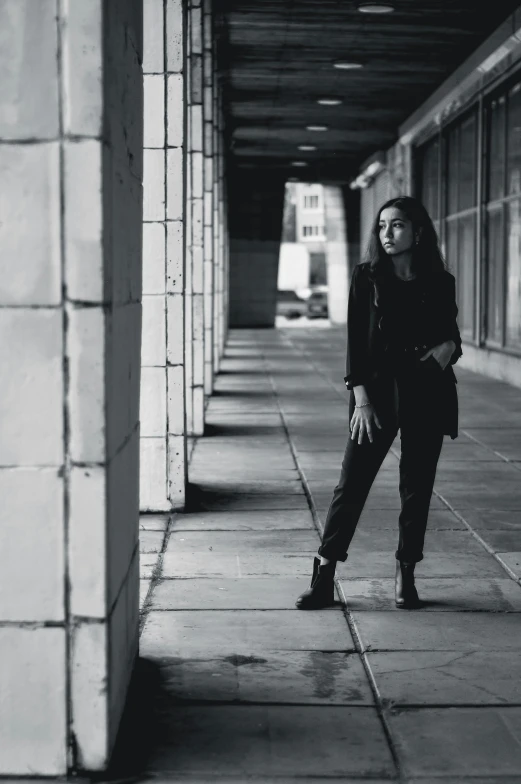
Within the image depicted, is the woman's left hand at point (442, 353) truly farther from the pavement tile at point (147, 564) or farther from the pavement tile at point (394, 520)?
the pavement tile at point (394, 520)

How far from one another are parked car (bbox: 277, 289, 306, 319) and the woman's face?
47551 mm

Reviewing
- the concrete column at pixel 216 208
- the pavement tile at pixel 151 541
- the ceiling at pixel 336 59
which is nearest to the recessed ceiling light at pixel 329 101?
the ceiling at pixel 336 59

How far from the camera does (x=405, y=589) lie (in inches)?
210

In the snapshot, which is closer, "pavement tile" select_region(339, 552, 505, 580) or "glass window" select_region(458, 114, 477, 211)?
"pavement tile" select_region(339, 552, 505, 580)

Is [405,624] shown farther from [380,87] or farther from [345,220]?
[345,220]

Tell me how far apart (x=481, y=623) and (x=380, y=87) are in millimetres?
17290

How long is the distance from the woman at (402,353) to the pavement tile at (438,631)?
482 millimetres

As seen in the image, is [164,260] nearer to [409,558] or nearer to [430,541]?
[430,541]

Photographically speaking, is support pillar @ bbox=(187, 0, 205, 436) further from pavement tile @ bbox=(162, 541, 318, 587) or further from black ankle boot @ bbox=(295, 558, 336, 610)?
black ankle boot @ bbox=(295, 558, 336, 610)

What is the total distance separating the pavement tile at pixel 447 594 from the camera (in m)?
5.32

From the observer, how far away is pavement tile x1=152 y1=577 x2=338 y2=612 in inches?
210

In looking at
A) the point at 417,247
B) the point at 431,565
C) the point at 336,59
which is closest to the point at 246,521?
the point at 431,565

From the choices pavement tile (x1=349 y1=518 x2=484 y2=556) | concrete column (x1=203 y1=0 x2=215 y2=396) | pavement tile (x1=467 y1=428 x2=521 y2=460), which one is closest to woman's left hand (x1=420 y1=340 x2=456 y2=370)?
pavement tile (x1=349 y1=518 x2=484 y2=556)

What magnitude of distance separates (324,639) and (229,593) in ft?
2.79
